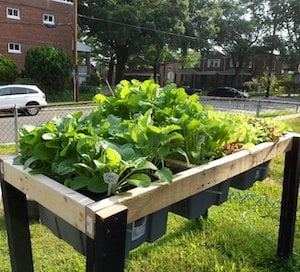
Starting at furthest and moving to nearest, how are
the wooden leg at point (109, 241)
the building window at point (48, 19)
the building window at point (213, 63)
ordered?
the building window at point (213, 63) < the building window at point (48, 19) < the wooden leg at point (109, 241)

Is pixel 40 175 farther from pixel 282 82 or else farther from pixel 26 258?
pixel 282 82

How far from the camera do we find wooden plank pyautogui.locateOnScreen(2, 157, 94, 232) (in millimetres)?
1162

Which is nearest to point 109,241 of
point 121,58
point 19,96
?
point 19,96

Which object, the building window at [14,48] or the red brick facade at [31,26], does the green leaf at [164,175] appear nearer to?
the red brick facade at [31,26]

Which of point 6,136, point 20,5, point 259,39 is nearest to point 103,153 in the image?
point 6,136

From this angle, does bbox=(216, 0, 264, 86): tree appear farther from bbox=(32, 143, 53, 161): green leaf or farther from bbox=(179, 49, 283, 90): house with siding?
bbox=(32, 143, 53, 161): green leaf

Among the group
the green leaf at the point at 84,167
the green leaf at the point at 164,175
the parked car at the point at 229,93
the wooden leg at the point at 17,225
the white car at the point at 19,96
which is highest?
the green leaf at the point at 84,167

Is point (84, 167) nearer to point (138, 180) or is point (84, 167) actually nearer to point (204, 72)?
point (138, 180)

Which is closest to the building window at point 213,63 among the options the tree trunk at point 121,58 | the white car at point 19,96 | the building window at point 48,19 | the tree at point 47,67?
the tree trunk at point 121,58

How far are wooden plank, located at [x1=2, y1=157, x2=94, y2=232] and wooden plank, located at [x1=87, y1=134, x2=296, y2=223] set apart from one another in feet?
0.23

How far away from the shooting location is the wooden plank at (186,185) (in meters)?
1.24

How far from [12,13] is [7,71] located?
16.2ft

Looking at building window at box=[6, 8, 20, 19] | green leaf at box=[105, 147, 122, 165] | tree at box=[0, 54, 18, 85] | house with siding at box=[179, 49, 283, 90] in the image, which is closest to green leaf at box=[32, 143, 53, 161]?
green leaf at box=[105, 147, 122, 165]

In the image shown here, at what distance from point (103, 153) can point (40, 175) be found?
12.8 inches
